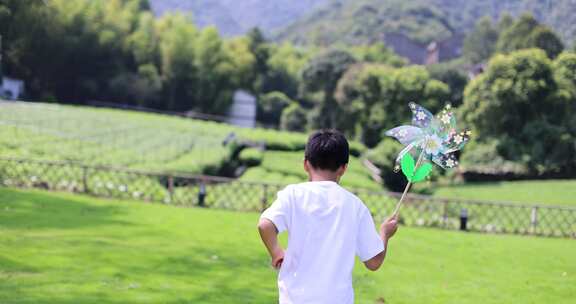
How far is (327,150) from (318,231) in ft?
1.06

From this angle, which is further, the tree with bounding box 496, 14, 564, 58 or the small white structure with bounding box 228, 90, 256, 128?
the small white structure with bounding box 228, 90, 256, 128

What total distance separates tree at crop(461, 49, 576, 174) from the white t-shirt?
24020 mm

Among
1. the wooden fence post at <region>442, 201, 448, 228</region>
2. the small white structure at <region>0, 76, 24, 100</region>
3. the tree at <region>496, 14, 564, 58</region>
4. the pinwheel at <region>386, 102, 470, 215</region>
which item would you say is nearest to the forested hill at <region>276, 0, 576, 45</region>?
the tree at <region>496, 14, 564, 58</region>

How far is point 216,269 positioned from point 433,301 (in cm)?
239

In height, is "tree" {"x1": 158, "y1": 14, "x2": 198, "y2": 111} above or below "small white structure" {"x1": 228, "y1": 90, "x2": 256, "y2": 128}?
above

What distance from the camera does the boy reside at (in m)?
2.46

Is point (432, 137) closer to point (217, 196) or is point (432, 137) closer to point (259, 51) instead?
point (217, 196)

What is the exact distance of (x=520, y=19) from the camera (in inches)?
1297

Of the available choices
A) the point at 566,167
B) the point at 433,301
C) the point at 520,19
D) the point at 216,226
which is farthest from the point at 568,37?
the point at 433,301

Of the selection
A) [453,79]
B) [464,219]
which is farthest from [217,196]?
[453,79]

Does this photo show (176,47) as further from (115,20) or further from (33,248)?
(33,248)

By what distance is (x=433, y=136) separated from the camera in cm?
312

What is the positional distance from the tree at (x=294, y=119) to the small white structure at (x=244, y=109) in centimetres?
329

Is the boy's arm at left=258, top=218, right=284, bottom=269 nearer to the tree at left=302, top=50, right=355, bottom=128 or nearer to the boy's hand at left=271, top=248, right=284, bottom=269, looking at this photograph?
the boy's hand at left=271, top=248, right=284, bottom=269
